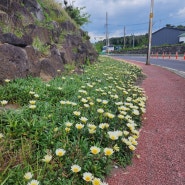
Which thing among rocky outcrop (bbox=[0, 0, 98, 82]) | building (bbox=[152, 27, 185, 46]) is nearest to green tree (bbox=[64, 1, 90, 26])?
rocky outcrop (bbox=[0, 0, 98, 82])

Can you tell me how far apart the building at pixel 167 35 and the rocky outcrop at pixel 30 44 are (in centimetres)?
4099

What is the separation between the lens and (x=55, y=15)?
321 inches

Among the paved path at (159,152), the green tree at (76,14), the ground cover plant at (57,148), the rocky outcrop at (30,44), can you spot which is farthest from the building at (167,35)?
the ground cover plant at (57,148)

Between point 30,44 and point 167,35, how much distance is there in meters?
45.7

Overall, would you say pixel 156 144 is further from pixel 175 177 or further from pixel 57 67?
pixel 57 67

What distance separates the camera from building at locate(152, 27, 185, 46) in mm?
41719

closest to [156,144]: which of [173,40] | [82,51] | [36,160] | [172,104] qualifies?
[36,160]

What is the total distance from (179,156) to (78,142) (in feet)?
3.92

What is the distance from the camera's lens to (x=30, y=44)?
4.45m

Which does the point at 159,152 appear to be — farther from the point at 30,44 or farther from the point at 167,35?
the point at 167,35

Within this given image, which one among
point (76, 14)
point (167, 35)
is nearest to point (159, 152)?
point (76, 14)

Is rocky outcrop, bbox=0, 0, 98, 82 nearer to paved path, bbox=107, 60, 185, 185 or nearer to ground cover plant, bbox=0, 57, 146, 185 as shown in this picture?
ground cover plant, bbox=0, 57, 146, 185

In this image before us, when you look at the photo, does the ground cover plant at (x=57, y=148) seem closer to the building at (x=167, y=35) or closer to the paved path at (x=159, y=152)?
the paved path at (x=159, y=152)

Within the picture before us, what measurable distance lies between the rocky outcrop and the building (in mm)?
40992
